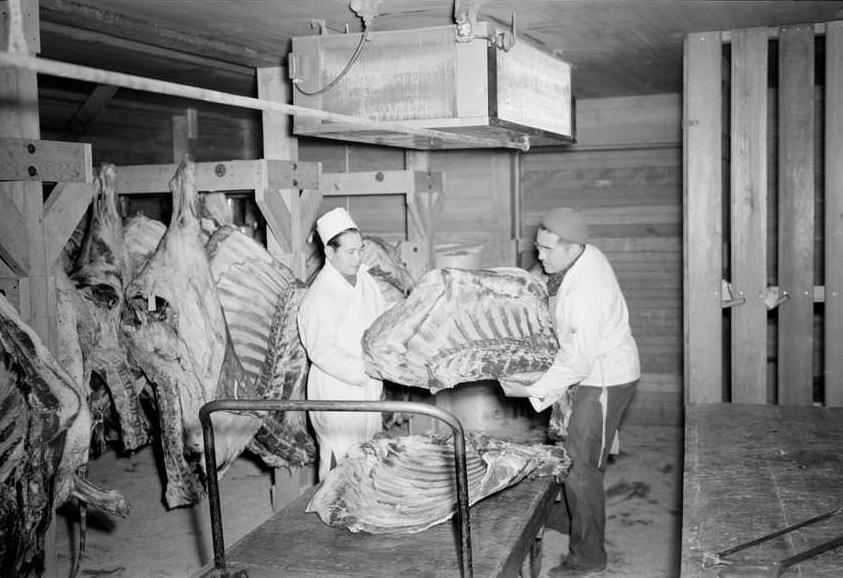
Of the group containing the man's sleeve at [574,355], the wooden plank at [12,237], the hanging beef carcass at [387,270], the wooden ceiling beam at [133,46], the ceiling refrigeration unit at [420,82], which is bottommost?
the man's sleeve at [574,355]

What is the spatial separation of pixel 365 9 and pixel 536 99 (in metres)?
0.89

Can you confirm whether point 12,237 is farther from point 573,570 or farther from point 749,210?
point 749,210

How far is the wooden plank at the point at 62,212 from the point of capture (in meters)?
3.58

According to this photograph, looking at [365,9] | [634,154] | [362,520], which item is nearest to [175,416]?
[362,520]

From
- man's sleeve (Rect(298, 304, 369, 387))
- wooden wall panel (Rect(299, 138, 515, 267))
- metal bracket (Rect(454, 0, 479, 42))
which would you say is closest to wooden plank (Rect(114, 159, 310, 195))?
man's sleeve (Rect(298, 304, 369, 387))

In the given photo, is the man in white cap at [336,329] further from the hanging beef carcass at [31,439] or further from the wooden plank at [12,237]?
the wooden plank at [12,237]

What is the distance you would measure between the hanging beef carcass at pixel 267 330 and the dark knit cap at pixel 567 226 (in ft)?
4.58

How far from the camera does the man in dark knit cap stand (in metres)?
4.41

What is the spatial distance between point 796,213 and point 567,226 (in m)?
1.43

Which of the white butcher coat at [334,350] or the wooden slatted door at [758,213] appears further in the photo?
the wooden slatted door at [758,213]

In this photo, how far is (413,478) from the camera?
3.62 meters

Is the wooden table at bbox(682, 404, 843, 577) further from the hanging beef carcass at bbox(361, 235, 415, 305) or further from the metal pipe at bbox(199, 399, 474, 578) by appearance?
the hanging beef carcass at bbox(361, 235, 415, 305)

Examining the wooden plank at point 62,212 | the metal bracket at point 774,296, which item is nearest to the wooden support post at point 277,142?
the wooden plank at point 62,212

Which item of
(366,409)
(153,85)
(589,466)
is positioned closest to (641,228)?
(589,466)
